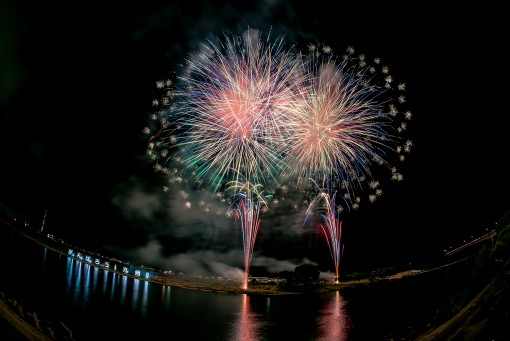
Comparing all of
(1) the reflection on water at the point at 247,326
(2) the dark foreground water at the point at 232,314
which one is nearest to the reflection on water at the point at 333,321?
(2) the dark foreground water at the point at 232,314

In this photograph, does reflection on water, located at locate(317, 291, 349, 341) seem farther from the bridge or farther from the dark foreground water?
the bridge

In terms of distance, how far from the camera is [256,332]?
2683 cm

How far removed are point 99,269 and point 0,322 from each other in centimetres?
8298

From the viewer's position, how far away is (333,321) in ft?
91.9

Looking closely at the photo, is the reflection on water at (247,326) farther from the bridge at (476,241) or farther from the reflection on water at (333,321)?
the bridge at (476,241)

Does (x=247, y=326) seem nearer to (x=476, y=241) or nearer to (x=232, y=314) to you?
(x=232, y=314)

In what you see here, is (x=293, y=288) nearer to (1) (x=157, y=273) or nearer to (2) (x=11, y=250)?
(1) (x=157, y=273)

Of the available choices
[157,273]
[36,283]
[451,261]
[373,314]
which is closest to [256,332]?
[373,314]

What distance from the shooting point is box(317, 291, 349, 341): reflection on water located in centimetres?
2336

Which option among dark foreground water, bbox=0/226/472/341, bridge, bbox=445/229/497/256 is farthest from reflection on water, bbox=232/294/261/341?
bridge, bbox=445/229/497/256

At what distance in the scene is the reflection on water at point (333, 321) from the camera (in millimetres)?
23359

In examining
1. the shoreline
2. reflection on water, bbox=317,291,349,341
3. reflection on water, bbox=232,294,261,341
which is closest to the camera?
reflection on water, bbox=317,291,349,341

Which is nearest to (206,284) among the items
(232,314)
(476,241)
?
(232,314)

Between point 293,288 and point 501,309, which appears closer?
point 501,309
